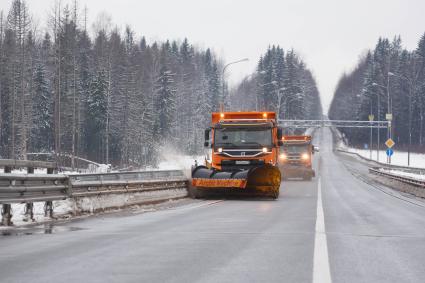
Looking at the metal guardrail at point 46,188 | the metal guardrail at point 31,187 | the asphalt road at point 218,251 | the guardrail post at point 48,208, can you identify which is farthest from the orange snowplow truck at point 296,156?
the guardrail post at point 48,208

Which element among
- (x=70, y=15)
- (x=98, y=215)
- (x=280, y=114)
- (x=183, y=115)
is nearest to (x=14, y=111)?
(x=70, y=15)

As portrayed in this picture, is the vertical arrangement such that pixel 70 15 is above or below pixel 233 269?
above

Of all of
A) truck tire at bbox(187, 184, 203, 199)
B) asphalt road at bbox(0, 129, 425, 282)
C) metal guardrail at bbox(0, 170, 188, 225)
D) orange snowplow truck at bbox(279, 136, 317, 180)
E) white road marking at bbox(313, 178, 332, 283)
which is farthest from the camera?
orange snowplow truck at bbox(279, 136, 317, 180)

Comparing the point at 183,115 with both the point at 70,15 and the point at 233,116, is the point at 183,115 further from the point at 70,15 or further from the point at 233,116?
the point at 233,116

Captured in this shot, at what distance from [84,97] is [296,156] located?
40921mm

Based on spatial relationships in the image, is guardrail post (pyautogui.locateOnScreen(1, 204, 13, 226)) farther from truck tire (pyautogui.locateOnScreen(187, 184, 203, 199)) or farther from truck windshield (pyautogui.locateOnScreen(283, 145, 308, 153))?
truck windshield (pyautogui.locateOnScreen(283, 145, 308, 153))

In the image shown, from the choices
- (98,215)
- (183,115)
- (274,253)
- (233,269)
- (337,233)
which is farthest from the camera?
(183,115)

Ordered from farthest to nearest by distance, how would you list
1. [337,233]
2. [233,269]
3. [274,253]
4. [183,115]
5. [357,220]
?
1. [183,115]
2. [357,220]
3. [337,233]
4. [274,253]
5. [233,269]

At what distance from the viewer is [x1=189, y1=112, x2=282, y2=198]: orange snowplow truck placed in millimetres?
22859

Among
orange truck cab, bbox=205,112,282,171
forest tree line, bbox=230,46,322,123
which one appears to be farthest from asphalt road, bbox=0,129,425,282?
forest tree line, bbox=230,46,322,123

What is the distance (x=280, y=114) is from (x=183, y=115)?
53.6 m

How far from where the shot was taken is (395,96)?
442 feet

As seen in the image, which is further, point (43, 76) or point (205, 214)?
point (43, 76)

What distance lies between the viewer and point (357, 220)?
14.9 metres
